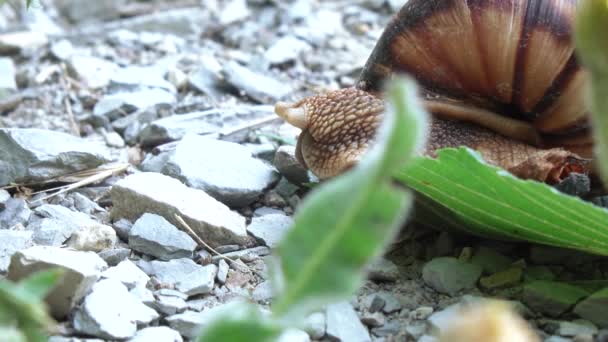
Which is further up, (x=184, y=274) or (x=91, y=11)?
(x=184, y=274)

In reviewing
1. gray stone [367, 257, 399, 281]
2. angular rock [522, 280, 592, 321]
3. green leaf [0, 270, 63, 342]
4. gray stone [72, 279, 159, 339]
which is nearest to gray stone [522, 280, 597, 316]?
angular rock [522, 280, 592, 321]

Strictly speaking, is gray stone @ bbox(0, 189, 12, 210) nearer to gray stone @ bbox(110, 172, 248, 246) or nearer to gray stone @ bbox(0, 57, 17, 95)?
gray stone @ bbox(110, 172, 248, 246)

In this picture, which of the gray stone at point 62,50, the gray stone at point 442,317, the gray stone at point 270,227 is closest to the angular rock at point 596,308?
the gray stone at point 442,317

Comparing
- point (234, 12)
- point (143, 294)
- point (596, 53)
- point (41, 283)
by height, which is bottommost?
point (234, 12)

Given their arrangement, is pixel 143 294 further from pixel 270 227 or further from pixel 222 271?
pixel 270 227

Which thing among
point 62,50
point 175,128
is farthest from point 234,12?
point 175,128

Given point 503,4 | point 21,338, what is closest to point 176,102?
point 503,4

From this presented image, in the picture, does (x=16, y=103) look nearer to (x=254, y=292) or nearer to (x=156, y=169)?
(x=156, y=169)
